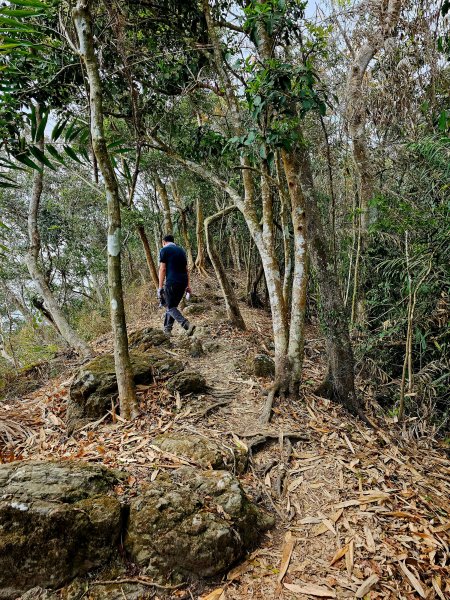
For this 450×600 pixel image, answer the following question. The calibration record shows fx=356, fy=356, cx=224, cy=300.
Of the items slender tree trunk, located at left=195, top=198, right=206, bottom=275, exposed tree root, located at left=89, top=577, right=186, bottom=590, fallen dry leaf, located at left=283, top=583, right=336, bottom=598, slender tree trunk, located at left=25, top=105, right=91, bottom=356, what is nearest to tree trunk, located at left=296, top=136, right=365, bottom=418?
fallen dry leaf, located at left=283, top=583, right=336, bottom=598

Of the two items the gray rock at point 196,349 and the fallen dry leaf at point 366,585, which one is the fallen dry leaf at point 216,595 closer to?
the fallen dry leaf at point 366,585

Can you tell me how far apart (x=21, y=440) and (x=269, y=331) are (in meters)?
5.36

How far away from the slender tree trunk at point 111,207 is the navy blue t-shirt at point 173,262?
2.68 m

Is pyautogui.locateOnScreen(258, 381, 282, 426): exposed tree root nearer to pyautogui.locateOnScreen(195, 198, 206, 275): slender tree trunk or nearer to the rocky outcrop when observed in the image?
the rocky outcrop

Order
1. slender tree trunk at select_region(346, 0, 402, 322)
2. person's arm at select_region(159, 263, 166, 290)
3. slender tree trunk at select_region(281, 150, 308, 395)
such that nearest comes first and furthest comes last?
1. slender tree trunk at select_region(281, 150, 308, 395)
2. slender tree trunk at select_region(346, 0, 402, 322)
3. person's arm at select_region(159, 263, 166, 290)

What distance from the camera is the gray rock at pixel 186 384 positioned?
425 cm

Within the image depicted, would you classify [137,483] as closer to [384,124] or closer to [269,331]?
[269,331]

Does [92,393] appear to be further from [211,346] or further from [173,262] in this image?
[173,262]

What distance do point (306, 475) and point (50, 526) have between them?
2.17 m

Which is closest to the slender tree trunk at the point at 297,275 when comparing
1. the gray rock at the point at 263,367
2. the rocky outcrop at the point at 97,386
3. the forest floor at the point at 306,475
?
the forest floor at the point at 306,475

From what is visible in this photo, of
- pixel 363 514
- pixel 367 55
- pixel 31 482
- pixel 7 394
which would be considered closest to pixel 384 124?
pixel 367 55

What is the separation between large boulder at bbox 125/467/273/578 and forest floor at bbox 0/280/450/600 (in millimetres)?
117

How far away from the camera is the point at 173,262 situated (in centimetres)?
640

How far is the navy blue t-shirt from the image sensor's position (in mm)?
6348
